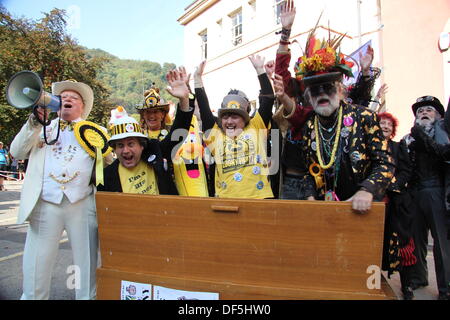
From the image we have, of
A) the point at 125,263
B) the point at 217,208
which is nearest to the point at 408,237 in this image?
the point at 217,208

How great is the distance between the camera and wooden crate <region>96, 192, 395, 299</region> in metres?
1.52

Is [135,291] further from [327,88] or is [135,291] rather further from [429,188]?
[429,188]

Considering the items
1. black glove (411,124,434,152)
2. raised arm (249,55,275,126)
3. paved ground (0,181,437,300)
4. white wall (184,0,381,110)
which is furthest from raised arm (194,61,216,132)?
white wall (184,0,381,110)

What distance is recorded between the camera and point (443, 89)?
802cm

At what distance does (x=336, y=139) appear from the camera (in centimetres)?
207

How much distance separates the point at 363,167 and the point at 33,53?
11582 mm

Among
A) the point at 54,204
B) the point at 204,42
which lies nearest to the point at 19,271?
the point at 54,204

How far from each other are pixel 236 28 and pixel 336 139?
495 inches

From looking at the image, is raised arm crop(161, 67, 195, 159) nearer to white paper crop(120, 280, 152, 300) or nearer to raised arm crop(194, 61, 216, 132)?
raised arm crop(194, 61, 216, 132)

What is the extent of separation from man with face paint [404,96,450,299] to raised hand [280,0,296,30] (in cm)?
162
